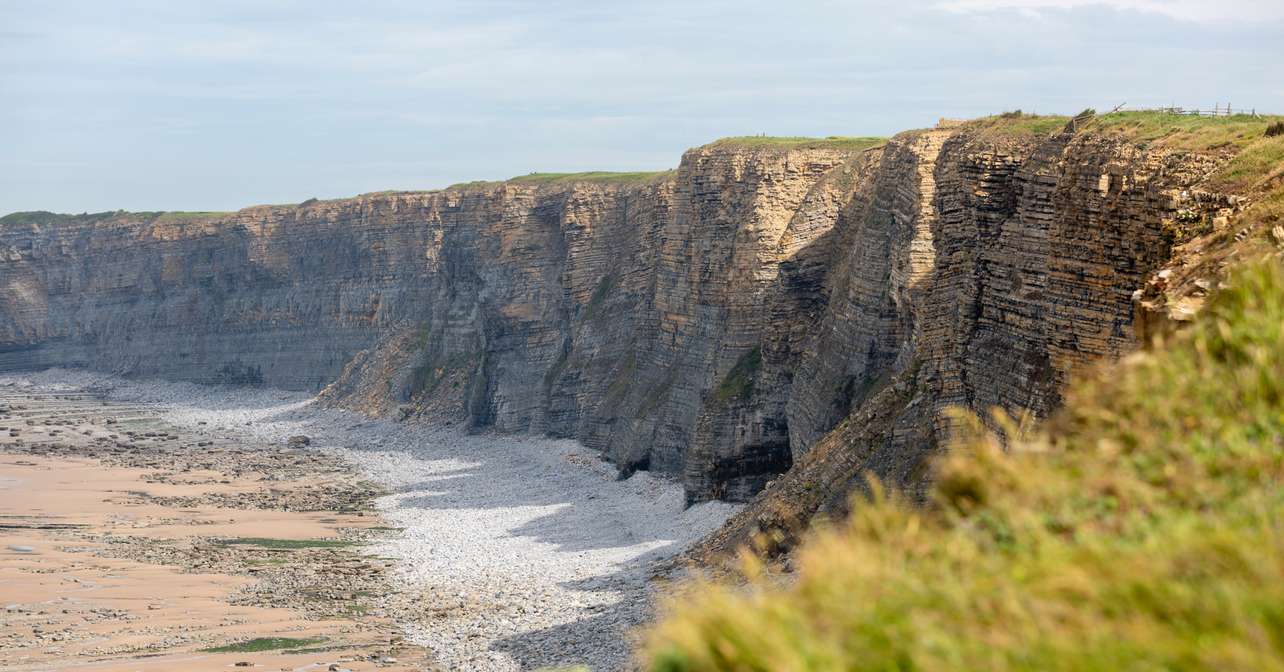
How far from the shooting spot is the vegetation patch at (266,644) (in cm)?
3075

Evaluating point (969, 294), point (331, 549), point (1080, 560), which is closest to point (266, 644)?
point (331, 549)

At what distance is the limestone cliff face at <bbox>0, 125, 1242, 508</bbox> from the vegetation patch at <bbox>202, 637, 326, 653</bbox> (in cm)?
1233

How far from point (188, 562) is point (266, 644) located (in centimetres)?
1291

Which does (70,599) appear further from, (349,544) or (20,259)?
(20,259)

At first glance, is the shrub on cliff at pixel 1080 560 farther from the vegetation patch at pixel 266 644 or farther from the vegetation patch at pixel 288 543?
the vegetation patch at pixel 288 543

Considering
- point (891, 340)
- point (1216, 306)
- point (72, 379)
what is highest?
point (1216, 306)

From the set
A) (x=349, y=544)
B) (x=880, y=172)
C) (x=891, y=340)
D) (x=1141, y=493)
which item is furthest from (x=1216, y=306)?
(x=349, y=544)

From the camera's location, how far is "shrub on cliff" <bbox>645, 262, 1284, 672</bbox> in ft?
21.9

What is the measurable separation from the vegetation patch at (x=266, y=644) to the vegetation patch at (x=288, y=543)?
14.4 meters

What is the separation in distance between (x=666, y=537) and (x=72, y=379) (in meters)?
93.6

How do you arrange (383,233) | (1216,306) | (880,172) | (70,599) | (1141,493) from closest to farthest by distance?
(1141,493)
(1216,306)
(70,599)
(880,172)
(383,233)

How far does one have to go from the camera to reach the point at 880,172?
41.6 metres

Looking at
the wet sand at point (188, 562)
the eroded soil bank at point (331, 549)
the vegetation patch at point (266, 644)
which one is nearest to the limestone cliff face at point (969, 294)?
the eroded soil bank at point (331, 549)

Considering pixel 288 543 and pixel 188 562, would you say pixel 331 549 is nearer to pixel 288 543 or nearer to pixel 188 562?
pixel 288 543
